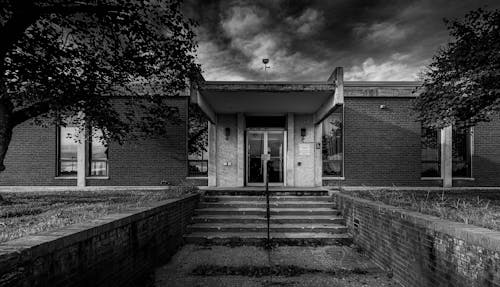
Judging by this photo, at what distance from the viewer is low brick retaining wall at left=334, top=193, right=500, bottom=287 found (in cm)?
270

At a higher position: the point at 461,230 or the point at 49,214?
the point at 461,230

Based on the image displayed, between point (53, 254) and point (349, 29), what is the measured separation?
10.5m

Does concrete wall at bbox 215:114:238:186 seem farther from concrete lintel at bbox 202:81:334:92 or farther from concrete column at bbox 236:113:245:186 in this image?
concrete lintel at bbox 202:81:334:92

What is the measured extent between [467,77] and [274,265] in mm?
Answer: 5156

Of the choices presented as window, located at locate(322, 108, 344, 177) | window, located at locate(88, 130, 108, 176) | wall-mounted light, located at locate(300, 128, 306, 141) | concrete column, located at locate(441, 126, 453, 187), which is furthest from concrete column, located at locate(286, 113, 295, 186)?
window, located at locate(88, 130, 108, 176)

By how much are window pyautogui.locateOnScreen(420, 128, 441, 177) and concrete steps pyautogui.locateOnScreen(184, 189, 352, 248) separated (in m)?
5.69

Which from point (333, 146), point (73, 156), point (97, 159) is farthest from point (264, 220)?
point (73, 156)

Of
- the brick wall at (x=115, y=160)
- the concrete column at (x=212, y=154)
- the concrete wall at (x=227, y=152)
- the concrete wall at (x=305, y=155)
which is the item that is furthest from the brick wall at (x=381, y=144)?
the brick wall at (x=115, y=160)

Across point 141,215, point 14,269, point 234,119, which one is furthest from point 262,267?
point 234,119

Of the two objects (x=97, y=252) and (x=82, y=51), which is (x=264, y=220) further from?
(x=82, y=51)

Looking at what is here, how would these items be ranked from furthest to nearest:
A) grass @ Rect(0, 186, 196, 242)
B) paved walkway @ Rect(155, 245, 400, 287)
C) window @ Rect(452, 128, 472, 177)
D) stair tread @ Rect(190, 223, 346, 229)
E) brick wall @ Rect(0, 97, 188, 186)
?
window @ Rect(452, 128, 472, 177), brick wall @ Rect(0, 97, 188, 186), stair tread @ Rect(190, 223, 346, 229), paved walkway @ Rect(155, 245, 400, 287), grass @ Rect(0, 186, 196, 242)

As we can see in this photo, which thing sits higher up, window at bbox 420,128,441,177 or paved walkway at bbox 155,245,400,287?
window at bbox 420,128,441,177

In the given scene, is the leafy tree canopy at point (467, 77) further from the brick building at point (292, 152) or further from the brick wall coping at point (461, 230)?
the brick building at point (292, 152)

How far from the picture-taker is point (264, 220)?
7031 mm
